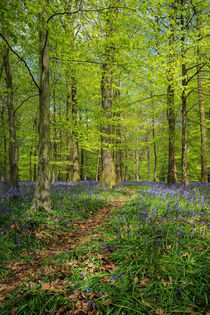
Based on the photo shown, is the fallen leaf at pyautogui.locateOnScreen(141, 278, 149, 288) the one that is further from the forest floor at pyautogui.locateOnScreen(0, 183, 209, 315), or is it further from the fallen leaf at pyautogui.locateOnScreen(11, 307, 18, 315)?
the fallen leaf at pyautogui.locateOnScreen(11, 307, 18, 315)

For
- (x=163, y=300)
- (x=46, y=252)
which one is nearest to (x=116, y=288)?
(x=163, y=300)

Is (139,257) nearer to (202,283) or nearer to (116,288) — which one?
(116,288)

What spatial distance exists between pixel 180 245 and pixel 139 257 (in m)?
0.85

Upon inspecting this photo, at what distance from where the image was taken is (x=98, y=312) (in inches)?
74.8

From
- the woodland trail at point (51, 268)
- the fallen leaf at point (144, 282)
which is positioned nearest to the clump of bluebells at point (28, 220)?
the woodland trail at point (51, 268)

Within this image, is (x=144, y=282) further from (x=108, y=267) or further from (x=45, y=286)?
(x=45, y=286)

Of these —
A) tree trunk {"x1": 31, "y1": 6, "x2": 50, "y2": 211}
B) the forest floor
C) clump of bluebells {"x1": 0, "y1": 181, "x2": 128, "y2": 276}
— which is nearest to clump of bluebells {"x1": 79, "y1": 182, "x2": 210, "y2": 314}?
the forest floor

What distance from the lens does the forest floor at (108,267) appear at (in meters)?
1.99

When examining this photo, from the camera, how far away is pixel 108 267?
269 centimetres

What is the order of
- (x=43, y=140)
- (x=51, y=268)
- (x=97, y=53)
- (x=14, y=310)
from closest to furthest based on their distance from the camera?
(x=14, y=310) → (x=51, y=268) → (x=43, y=140) → (x=97, y=53)

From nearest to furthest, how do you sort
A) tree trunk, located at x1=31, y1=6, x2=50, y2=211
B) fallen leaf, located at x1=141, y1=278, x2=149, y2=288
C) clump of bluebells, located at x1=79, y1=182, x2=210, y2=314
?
clump of bluebells, located at x1=79, y1=182, x2=210, y2=314 < fallen leaf, located at x1=141, y1=278, x2=149, y2=288 < tree trunk, located at x1=31, y1=6, x2=50, y2=211

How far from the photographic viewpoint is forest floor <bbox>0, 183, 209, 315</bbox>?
78.2 inches

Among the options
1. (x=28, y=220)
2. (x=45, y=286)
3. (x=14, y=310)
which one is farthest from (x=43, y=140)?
(x=14, y=310)

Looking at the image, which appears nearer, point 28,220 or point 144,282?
point 144,282
